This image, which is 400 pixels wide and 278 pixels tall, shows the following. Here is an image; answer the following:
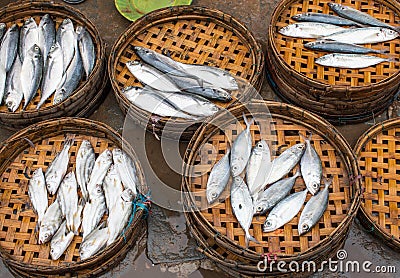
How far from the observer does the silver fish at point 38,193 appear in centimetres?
293

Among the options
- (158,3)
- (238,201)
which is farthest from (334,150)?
(158,3)

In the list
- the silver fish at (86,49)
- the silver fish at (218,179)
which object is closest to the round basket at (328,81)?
the silver fish at (218,179)

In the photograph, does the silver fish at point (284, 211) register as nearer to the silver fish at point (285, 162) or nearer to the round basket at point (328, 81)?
the silver fish at point (285, 162)

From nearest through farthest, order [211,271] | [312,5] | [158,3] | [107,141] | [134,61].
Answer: [211,271]
[107,141]
[134,61]
[312,5]
[158,3]

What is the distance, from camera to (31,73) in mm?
3412

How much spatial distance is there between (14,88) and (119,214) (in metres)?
1.29

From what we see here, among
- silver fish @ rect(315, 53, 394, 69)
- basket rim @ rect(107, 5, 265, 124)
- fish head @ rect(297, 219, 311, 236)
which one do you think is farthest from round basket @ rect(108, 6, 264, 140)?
fish head @ rect(297, 219, 311, 236)

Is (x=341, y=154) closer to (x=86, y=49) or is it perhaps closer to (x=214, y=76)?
(x=214, y=76)

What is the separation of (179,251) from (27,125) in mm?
1401

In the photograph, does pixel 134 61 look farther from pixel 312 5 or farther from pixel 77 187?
pixel 312 5

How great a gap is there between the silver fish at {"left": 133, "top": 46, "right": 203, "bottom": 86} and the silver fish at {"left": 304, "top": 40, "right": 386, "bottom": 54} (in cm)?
90

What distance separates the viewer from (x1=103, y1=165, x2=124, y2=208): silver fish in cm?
293

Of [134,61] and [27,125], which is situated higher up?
[134,61]

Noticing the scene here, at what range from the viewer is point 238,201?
279 cm
